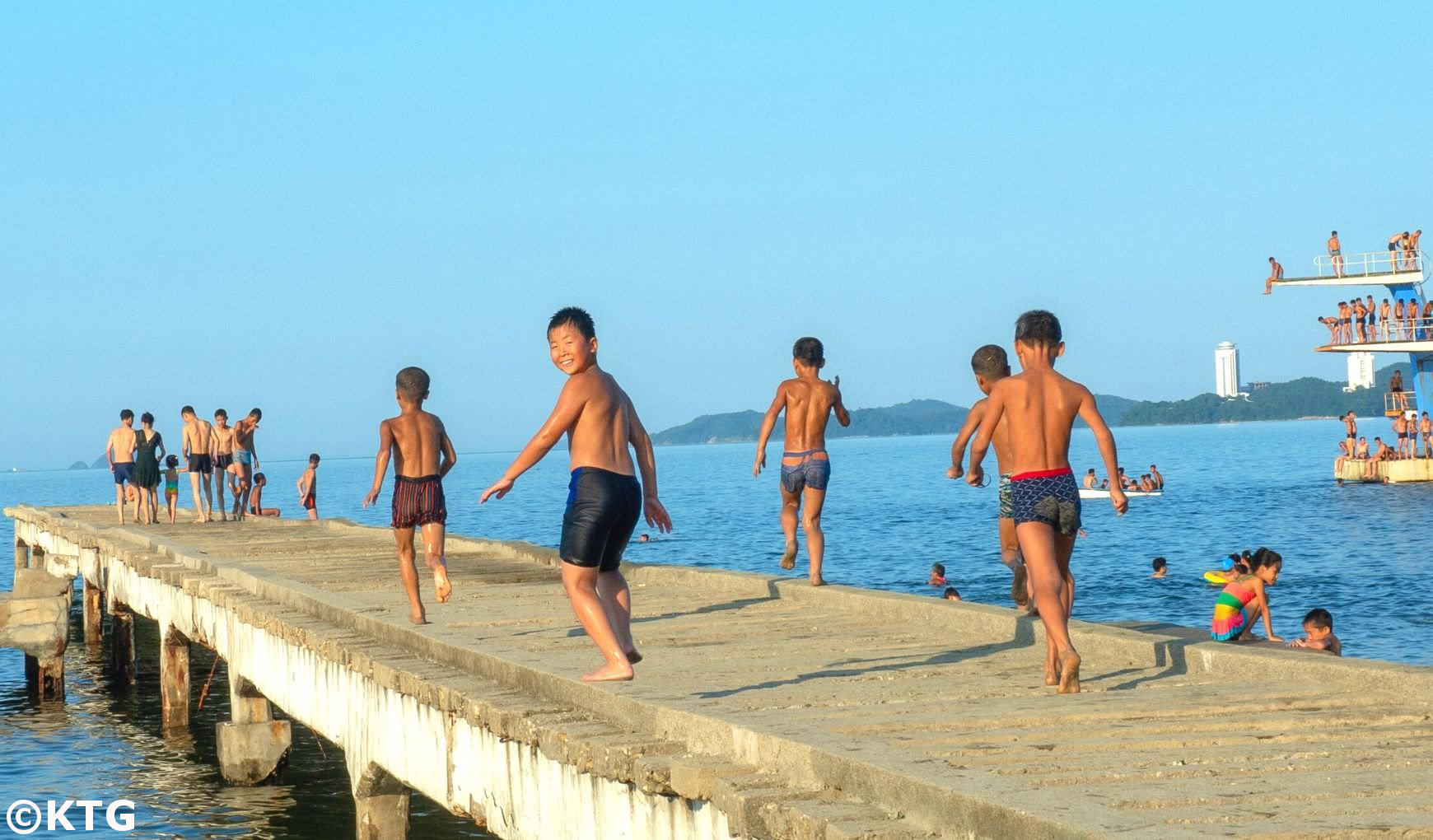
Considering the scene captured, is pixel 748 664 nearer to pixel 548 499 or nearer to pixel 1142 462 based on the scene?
pixel 548 499

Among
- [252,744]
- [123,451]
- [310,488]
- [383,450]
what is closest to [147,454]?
[123,451]

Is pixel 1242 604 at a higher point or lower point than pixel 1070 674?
lower

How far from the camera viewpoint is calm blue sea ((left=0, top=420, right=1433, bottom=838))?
1691 centimetres

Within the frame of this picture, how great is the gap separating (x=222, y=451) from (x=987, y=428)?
82.2 ft

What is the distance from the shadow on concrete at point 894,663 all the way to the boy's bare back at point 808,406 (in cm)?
377

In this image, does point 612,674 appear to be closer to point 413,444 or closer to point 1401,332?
point 413,444

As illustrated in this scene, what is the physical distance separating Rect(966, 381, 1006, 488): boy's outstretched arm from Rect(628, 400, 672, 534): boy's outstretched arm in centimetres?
177

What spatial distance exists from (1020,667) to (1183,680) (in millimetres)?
912

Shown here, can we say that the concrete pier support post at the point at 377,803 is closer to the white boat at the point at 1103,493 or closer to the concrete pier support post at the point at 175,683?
the concrete pier support post at the point at 175,683

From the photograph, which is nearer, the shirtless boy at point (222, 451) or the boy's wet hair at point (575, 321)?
the boy's wet hair at point (575, 321)

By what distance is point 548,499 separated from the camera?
11588cm

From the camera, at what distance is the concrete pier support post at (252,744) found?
16.4 m

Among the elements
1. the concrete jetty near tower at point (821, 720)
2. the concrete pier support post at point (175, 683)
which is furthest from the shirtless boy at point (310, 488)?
the concrete jetty near tower at point (821, 720)

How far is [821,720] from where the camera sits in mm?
7227
